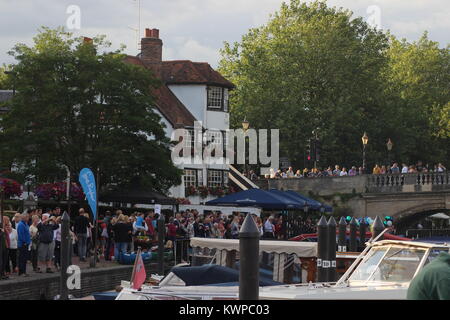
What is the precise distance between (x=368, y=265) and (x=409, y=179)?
39189mm

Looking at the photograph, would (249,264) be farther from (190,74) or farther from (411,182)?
(190,74)

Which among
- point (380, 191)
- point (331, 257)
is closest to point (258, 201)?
point (331, 257)

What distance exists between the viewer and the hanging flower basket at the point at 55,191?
36.3 m

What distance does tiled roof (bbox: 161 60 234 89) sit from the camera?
182ft

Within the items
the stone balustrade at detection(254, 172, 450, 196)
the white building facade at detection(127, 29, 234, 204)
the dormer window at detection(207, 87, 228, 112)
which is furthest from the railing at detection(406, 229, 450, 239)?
the dormer window at detection(207, 87, 228, 112)

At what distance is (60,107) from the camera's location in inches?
1507

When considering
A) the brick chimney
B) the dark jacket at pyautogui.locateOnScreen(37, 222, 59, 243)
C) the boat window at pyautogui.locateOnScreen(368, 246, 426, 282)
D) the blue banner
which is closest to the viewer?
the boat window at pyautogui.locateOnScreen(368, 246, 426, 282)

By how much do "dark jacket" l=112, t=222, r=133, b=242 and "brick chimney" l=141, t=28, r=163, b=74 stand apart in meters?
27.8

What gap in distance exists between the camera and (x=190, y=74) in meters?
55.8

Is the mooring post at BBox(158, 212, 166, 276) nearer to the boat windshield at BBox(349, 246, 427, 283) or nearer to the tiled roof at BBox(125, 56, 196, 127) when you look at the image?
the boat windshield at BBox(349, 246, 427, 283)

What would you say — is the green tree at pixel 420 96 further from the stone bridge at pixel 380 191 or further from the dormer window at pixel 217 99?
the dormer window at pixel 217 99

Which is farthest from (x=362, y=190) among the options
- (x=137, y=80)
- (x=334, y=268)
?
(x=334, y=268)

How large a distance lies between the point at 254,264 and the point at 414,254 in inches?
138
